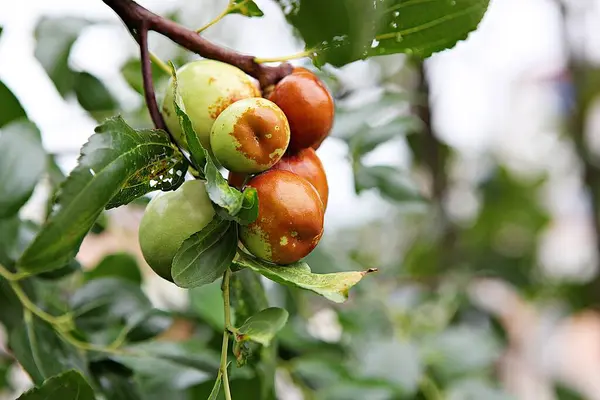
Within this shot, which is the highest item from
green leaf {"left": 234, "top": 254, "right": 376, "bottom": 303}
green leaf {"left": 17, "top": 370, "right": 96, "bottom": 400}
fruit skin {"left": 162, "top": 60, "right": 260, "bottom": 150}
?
fruit skin {"left": 162, "top": 60, "right": 260, "bottom": 150}

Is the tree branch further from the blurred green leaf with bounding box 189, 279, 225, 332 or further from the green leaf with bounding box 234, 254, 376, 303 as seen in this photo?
the blurred green leaf with bounding box 189, 279, 225, 332

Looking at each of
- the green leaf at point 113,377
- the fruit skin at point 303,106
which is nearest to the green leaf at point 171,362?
the green leaf at point 113,377

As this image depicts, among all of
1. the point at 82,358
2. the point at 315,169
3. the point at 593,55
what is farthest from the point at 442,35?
the point at 593,55

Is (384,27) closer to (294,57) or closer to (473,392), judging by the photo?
(294,57)

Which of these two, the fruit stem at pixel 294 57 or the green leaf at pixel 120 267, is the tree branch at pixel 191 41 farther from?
the green leaf at pixel 120 267

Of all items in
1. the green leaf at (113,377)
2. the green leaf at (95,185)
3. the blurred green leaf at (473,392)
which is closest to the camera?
the green leaf at (95,185)

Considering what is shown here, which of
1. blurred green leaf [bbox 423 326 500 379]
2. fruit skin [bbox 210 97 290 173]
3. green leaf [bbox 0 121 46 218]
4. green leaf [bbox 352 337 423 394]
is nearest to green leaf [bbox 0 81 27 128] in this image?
green leaf [bbox 0 121 46 218]

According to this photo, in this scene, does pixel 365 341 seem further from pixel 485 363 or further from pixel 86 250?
pixel 86 250
